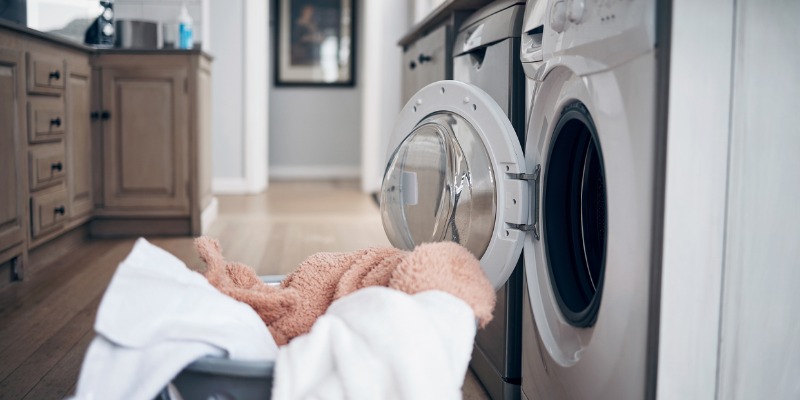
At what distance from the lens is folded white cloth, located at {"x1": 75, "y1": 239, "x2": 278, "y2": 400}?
2.81ft

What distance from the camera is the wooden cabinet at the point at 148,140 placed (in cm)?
348

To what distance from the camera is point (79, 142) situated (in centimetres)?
322

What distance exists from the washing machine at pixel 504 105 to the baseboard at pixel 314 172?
530 cm

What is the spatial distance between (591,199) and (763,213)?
362 millimetres

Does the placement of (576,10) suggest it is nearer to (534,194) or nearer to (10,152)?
(534,194)

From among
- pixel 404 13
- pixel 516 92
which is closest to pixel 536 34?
pixel 516 92

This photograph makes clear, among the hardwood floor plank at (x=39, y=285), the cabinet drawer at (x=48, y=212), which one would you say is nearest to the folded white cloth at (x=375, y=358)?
the hardwood floor plank at (x=39, y=285)

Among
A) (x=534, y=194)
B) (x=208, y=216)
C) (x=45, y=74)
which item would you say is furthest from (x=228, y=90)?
(x=534, y=194)

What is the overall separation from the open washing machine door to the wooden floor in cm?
38

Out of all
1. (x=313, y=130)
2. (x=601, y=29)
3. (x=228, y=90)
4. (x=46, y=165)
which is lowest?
(x=46, y=165)

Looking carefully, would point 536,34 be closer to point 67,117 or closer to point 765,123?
point 765,123

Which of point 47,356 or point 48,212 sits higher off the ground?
point 48,212

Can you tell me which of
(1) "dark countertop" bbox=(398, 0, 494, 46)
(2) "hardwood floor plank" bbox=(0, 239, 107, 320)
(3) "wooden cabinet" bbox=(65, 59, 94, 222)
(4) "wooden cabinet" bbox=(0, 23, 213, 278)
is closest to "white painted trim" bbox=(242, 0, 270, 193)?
(4) "wooden cabinet" bbox=(0, 23, 213, 278)

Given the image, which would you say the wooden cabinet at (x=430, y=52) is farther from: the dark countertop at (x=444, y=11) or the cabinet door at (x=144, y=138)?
the cabinet door at (x=144, y=138)
